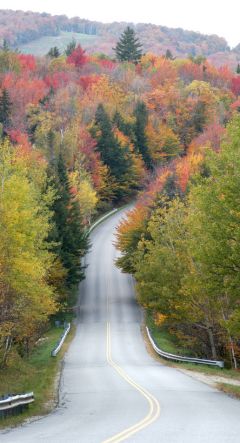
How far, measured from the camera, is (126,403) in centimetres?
1983

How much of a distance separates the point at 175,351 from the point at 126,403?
2032 centimetres

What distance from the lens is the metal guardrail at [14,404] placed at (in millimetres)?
17922

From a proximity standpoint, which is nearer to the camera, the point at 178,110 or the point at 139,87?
the point at 178,110

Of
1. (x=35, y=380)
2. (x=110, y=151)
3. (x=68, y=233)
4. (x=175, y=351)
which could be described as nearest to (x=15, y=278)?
(x=35, y=380)

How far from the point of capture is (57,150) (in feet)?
267

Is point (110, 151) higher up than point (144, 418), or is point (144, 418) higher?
point (110, 151)

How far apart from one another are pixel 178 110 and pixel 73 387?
9321 cm

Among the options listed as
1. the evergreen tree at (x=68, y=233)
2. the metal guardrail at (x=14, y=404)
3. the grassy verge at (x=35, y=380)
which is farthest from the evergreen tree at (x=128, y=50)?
the metal guardrail at (x=14, y=404)

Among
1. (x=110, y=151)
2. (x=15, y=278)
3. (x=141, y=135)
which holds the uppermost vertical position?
(x=141, y=135)

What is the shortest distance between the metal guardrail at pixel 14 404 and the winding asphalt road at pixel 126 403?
3.35ft

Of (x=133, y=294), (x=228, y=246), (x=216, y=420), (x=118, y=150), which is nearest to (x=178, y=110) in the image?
(x=118, y=150)

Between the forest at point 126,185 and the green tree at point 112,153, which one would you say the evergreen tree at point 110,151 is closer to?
the green tree at point 112,153

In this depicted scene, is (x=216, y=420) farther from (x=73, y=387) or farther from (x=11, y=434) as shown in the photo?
(x=73, y=387)

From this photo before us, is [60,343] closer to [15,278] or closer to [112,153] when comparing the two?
[15,278]
